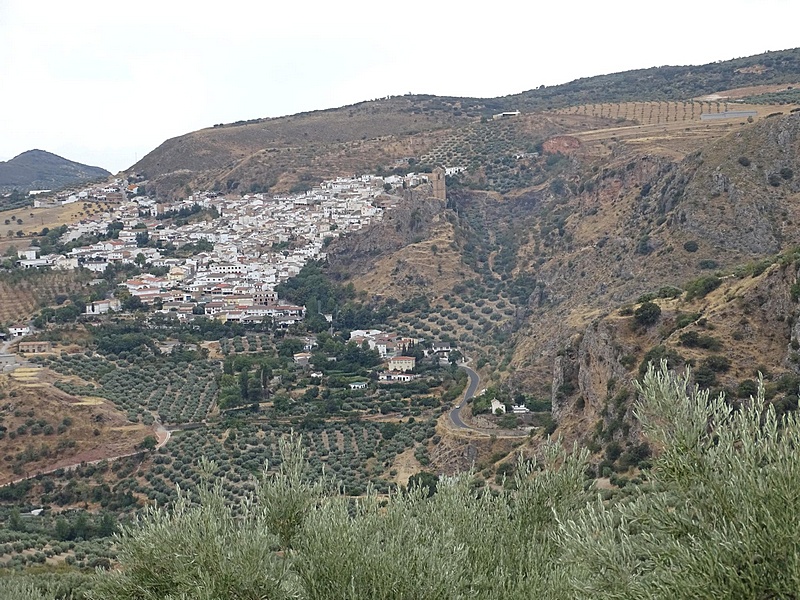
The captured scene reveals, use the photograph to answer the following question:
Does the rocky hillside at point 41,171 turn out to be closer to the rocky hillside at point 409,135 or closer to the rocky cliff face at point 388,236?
the rocky hillside at point 409,135

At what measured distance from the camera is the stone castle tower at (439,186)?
59906 mm

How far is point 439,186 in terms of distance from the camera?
6047 centimetres

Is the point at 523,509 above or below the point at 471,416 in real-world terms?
above

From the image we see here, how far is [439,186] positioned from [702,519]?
185 ft

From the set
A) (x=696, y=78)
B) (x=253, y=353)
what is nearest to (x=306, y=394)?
(x=253, y=353)

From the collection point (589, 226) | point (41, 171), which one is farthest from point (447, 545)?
point (41, 171)

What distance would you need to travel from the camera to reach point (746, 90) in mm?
68000

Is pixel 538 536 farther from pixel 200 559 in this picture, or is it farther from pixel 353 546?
pixel 200 559

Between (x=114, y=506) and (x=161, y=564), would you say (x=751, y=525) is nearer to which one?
(x=161, y=564)

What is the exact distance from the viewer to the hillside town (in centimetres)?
5006

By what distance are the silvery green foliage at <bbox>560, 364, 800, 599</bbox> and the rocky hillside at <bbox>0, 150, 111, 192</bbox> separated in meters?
138

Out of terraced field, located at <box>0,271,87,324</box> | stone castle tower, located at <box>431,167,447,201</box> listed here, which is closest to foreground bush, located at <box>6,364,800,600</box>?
terraced field, located at <box>0,271,87,324</box>

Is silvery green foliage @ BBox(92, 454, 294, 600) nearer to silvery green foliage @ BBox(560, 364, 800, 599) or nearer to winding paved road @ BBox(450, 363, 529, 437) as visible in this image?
silvery green foliage @ BBox(560, 364, 800, 599)

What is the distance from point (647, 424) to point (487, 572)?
2373 mm
